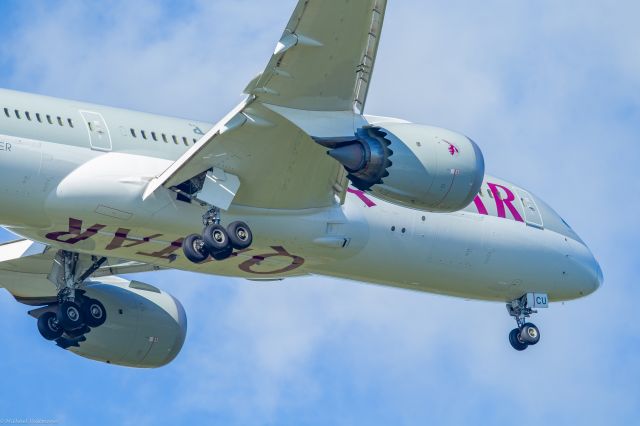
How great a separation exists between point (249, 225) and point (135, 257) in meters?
2.30

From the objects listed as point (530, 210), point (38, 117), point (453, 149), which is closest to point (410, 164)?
point (453, 149)

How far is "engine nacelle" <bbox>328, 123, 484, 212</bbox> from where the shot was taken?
24719 mm

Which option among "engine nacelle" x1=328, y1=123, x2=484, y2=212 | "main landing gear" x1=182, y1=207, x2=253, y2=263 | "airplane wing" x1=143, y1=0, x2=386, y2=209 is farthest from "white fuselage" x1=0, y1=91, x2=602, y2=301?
"engine nacelle" x1=328, y1=123, x2=484, y2=212

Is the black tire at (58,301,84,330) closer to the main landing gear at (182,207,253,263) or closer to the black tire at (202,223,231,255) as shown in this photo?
the main landing gear at (182,207,253,263)

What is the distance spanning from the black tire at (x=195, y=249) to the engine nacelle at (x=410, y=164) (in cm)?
270

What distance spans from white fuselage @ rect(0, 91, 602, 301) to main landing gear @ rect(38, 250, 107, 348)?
203 centimetres

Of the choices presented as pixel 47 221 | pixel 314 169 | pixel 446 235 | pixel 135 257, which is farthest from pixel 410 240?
pixel 47 221

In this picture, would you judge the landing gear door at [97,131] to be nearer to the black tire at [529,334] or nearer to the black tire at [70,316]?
the black tire at [70,316]

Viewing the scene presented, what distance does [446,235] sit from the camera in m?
28.9

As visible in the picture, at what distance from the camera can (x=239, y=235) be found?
25922 millimetres

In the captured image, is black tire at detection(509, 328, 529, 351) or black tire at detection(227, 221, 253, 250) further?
black tire at detection(509, 328, 529, 351)

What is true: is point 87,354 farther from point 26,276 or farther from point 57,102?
A: point 57,102

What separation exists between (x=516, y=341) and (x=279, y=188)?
710 centimetres

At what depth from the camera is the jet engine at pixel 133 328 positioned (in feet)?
102
